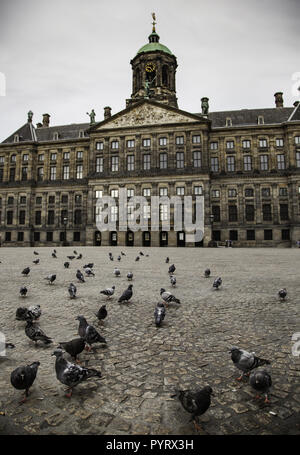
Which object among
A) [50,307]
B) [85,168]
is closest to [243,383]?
[50,307]

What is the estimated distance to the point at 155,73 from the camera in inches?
1865

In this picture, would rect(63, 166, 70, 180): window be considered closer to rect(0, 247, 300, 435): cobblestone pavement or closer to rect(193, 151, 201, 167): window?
rect(193, 151, 201, 167): window

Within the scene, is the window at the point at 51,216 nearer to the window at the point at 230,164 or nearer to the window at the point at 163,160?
the window at the point at 163,160

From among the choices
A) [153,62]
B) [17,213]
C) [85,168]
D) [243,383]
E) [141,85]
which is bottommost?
[243,383]

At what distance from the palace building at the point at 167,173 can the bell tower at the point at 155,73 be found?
0.18m

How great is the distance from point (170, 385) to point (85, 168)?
1879 inches

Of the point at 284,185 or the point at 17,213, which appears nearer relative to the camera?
the point at 284,185

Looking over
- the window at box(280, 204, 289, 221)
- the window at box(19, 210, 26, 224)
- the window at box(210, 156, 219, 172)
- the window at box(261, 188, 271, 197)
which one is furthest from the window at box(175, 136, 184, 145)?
the window at box(19, 210, 26, 224)

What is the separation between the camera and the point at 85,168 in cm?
4747

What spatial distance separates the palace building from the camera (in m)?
40.5

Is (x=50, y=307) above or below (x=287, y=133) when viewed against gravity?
below

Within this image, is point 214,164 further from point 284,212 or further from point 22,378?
point 22,378

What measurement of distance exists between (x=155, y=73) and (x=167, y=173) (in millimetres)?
20278

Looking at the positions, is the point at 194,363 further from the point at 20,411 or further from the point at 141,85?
the point at 141,85
